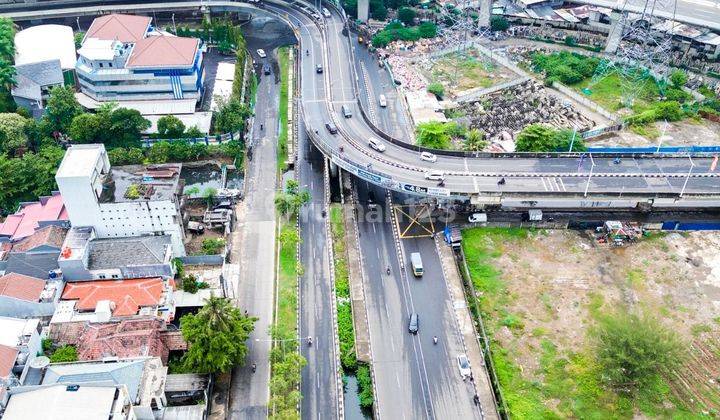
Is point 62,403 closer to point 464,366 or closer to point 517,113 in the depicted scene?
point 464,366

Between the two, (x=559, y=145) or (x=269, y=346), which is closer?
(x=269, y=346)

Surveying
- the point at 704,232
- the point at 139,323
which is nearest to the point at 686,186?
the point at 704,232

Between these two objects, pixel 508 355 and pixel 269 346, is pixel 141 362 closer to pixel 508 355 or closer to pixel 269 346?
pixel 269 346

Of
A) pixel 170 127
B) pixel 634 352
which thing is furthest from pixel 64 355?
pixel 634 352

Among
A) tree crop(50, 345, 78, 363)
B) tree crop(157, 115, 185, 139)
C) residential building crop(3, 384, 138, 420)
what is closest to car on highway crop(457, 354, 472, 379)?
residential building crop(3, 384, 138, 420)

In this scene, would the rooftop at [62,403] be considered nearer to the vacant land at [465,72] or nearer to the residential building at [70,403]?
the residential building at [70,403]

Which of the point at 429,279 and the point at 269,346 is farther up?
the point at 429,279
